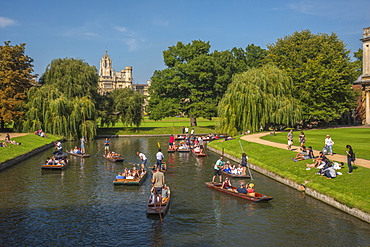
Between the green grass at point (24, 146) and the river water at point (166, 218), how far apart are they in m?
9.08

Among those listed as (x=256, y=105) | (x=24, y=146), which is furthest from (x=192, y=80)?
(x=24, y=146)

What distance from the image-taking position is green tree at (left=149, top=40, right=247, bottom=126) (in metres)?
78.4

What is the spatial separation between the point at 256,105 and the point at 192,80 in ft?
98.3

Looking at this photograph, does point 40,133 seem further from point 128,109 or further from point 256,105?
point 256,105

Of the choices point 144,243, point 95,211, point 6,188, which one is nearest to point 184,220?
point 144,243

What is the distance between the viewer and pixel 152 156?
136ft

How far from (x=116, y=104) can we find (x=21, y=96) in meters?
18.4

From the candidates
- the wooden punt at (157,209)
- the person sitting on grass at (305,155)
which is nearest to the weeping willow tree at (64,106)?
the person sitting on grass at (305,155)

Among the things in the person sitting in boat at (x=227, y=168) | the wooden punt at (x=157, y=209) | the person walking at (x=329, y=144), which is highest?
the person walking at (x=329, y=144)

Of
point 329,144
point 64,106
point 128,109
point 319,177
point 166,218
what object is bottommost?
point 166,218

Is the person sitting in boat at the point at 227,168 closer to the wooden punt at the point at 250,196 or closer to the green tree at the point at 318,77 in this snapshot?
the wooden punt at the point at 250,196

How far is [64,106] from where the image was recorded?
58406 millimetres

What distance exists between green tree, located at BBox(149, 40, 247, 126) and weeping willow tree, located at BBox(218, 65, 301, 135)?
21.2 meters

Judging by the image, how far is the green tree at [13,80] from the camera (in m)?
58.2
